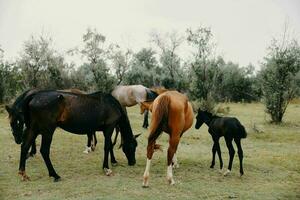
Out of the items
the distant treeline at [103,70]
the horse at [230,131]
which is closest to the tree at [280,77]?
the distant treeline at [103,70]

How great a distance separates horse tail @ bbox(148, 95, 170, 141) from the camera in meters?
7.85

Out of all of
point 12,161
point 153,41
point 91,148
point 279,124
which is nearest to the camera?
point 12,161

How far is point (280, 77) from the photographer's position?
64.0ft

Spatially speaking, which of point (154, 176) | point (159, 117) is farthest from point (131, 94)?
point (159, 117)

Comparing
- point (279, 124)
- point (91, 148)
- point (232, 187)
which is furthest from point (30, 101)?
point (279, 124)

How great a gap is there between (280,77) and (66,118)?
1374 centimetres

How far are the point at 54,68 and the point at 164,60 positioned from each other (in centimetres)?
2031

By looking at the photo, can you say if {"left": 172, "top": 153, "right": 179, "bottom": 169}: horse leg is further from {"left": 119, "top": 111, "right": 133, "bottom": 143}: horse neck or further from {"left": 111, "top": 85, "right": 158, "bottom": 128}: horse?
{"left": 111, "top": 85, "right": 158, "bottom": 128}: horse

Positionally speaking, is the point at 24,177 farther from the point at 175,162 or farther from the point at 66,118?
the point at 175,162

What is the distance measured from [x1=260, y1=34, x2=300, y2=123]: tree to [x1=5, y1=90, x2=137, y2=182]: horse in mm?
11704

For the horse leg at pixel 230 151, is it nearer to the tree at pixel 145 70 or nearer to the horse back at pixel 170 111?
the horse back at pixel 170 111

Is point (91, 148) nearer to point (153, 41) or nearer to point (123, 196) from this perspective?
point (123, 196)

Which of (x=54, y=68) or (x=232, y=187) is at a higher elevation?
(x=54, y=68)

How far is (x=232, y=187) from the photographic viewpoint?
26.4 ft
